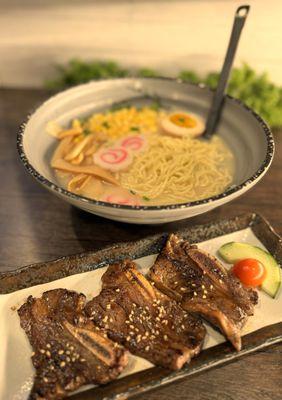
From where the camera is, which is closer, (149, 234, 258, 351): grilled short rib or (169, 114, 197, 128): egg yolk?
(149, 234, 258, 351): grilled short rib

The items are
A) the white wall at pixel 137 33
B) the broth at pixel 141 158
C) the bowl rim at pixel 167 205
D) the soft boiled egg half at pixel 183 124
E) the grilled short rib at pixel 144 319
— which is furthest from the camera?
the white wall at pixel 137 33

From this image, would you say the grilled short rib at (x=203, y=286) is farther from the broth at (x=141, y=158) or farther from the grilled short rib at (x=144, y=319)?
the broth at (x=141, y=158)

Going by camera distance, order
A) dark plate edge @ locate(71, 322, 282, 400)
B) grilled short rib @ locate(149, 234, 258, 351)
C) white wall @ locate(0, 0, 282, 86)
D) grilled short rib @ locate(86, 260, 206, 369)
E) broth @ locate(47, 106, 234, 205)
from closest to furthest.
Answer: dark plate edge @ locate(71, 322, 282, 400)
grilled short rib @ locate(86, 260, 206, 369)
grilled short rib @ locate(149, 234, 258, 351)
broth @ locate(47, 106, 234, 205)
white wall @ locate(0, 0, 282, 86)

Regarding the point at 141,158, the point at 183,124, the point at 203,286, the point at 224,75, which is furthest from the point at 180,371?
the point at 224,75

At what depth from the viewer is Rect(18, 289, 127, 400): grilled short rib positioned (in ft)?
5.72

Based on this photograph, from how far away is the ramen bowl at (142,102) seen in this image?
85.4 inches

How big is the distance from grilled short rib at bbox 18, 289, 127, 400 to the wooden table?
0.25m

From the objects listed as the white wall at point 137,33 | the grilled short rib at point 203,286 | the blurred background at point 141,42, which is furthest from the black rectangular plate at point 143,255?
the white wall at point 137,33

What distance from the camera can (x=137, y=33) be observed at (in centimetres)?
393

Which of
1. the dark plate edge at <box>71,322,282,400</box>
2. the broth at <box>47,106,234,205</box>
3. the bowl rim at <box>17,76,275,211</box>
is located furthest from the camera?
the broth at <box>47,106,234,205</box>

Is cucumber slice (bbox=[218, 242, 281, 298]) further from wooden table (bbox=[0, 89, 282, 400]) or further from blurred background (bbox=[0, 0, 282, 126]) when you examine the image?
blurred background (bbox=[0, 0, 282, 126])

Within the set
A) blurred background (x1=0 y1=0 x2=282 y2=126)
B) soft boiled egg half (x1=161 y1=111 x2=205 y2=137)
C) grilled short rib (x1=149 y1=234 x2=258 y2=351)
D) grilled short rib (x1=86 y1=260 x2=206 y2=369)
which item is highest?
blurred background (x1=0 y1=0 x2=282 y2=126)

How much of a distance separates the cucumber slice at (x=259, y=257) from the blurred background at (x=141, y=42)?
183 cm

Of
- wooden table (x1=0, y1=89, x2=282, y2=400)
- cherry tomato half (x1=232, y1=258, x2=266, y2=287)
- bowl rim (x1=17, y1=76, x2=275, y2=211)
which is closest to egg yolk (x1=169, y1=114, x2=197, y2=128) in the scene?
bowl rim (x1=17, y1=76, x2=275, y2=211)
